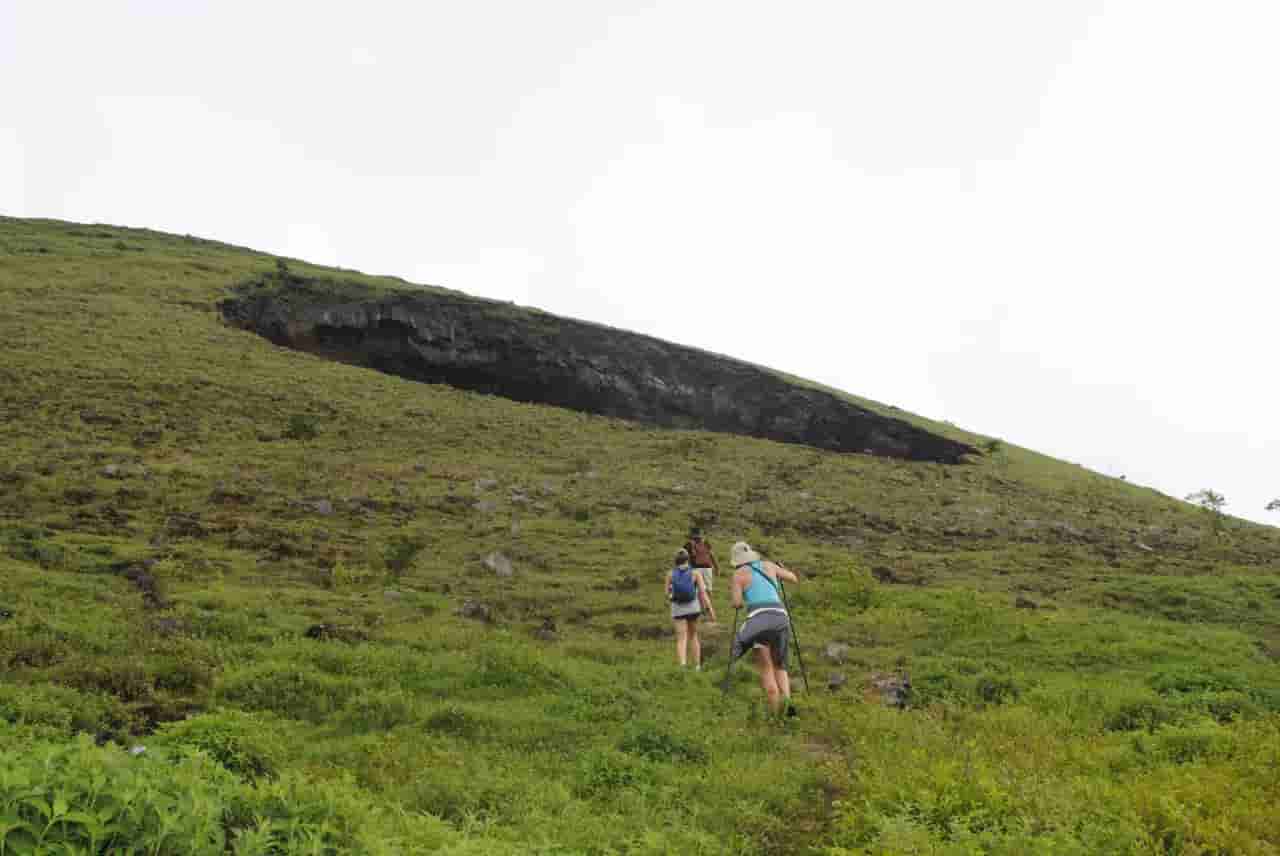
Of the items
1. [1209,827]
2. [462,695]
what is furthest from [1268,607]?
[462,695]

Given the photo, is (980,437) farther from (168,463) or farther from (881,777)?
(881,777)

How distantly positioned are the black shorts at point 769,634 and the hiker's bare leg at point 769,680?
0.29ft

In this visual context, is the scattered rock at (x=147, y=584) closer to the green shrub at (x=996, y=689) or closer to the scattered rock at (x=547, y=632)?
the scattered rock at (x=547, y=632)

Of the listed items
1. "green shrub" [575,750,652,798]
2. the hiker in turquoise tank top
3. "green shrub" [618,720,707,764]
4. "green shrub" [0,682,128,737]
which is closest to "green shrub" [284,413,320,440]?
"green shrub" [0,682,128,737]

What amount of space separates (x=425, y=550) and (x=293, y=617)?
265 inches

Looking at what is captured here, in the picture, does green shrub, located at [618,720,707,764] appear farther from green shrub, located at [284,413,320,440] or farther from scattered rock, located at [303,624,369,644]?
green shrub, located at [284,413,320,440]

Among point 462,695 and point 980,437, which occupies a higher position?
point 980,437

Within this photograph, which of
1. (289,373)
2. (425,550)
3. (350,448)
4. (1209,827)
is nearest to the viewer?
(1209,827)

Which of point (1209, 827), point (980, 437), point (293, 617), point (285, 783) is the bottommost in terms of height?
point (293, 617)

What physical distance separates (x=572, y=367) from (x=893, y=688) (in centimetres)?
4162

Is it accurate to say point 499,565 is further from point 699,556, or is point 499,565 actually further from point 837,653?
point 837,653

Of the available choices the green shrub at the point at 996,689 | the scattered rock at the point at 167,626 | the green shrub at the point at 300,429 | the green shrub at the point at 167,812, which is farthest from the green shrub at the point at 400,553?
the green shrub at the point at 167,812

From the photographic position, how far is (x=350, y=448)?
30.4m

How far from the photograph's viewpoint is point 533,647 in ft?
47.5
